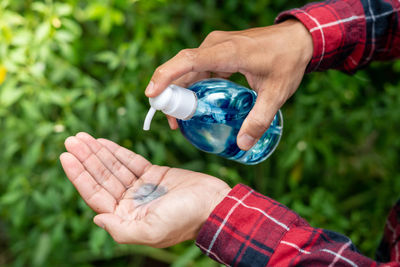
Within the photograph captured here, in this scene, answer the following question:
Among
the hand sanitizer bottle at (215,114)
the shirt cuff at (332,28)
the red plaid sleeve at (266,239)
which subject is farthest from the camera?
the shirt cuff at (332,28)

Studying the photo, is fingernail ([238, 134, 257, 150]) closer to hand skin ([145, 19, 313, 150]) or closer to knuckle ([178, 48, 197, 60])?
hand skin ([145, 19, 313, 150])

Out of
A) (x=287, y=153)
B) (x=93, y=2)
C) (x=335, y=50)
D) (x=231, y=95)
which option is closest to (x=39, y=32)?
(x=93, y=2)

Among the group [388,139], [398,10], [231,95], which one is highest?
[398,10]

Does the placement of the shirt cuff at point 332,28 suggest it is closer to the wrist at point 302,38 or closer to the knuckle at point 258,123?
the wrist at point 302,38

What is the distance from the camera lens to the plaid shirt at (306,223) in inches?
30.6

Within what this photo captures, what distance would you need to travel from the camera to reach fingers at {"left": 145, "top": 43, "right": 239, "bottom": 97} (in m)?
0.80

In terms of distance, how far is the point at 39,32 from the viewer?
1.39 m

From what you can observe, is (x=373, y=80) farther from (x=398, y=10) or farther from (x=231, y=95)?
(x=231, y=95)

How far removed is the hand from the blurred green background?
0.46 meters

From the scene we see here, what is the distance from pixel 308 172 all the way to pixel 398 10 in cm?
97

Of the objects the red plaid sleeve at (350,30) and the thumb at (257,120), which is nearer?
the thumb at (257,120)

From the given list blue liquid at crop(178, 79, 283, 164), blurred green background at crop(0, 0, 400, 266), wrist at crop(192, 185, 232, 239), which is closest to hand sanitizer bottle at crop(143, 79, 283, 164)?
blue liquid at crop(178, 79, 283, 164)

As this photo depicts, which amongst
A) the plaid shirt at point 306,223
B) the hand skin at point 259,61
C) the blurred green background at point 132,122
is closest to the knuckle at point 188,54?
the hand skin at point 259,61

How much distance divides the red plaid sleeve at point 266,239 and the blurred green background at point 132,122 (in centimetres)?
71
